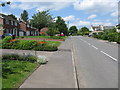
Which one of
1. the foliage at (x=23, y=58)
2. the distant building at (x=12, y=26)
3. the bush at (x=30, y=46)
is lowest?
the foliage at (x=23, y=58)

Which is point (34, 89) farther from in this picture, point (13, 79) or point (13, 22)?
point (13, 22)

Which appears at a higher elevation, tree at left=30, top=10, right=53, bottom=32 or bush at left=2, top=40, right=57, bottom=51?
tree at left=30, top=10, right=53, bottom=32

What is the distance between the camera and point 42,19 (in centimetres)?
5794

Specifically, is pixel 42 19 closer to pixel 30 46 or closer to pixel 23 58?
pixel 30 46

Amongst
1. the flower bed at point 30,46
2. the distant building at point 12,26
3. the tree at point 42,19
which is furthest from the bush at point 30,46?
the tree at point 42,19

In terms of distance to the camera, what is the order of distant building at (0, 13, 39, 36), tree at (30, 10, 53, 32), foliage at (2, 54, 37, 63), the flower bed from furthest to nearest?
tree at (30, 10, 53, 32) → distant building at (0, 13, 39, 36) → the flower bed → foliage at (2, 54, 37, 63)

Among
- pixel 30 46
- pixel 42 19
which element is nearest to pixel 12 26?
pixel 42 19

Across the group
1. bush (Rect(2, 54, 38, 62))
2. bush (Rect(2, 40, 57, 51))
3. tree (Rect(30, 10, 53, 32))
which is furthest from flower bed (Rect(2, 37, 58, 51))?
tree (Rect(30, 10, 53, 32))

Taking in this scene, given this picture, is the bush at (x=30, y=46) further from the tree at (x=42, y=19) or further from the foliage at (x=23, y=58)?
the tree at (x=42, y=19)

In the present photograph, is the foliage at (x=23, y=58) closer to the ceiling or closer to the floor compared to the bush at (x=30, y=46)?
closer to the floor

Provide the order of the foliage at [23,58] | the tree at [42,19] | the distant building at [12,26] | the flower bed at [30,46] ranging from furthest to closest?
1. the tree at [42,19]
2. the distant building at [12,26]
3. the flower bed at [30,46]
4. the foliage at [23,58]

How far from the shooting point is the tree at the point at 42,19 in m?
58.1

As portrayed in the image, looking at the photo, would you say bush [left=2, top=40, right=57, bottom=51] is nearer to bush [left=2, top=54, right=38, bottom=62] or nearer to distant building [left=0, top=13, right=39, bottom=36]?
bush [left=2, top=54, right=38, bottom=62]

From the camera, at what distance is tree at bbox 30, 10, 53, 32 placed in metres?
58.1
